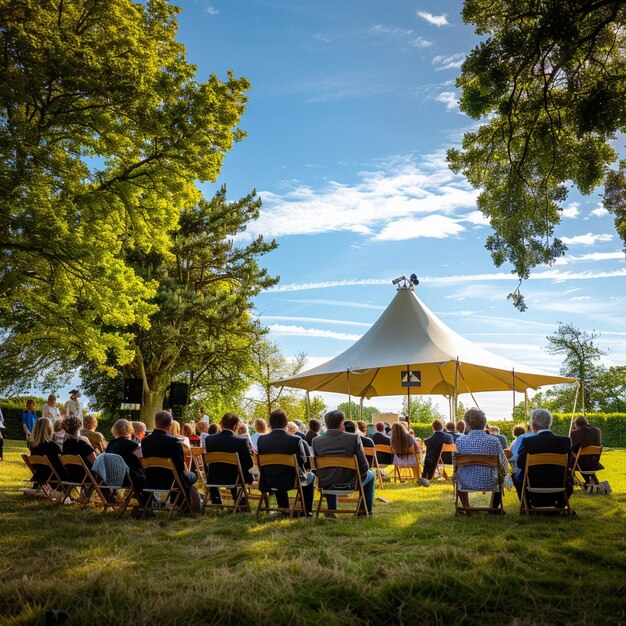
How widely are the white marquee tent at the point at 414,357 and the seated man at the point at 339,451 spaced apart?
227 inches

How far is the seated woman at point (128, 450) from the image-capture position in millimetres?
7953

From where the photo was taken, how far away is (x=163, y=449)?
7551mm

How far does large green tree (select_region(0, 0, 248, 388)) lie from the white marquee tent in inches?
231

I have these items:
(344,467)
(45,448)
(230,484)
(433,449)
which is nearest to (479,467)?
(344,467)

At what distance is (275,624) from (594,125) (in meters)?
9.34

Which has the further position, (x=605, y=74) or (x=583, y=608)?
(x=605, y=74)

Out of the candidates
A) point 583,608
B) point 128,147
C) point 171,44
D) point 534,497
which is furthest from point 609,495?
point 171,44

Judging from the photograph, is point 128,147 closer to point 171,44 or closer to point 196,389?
point 171,44

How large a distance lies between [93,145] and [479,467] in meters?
14.7

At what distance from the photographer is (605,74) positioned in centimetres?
1101

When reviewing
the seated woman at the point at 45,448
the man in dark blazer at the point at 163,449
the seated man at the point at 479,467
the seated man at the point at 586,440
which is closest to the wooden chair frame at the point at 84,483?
the seated woman at the point at 45,448

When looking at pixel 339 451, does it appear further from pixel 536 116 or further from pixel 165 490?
pixel 536 116

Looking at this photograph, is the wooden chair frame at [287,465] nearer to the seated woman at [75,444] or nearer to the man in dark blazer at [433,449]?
the seated woman at [75,444]

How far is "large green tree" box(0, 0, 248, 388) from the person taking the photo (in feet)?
48.6
